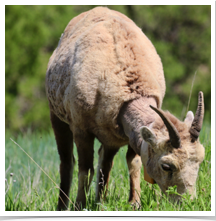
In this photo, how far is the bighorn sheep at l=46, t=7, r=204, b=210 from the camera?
10.4 ft

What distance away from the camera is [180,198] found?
3.17m

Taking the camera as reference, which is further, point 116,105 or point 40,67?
point 40,67

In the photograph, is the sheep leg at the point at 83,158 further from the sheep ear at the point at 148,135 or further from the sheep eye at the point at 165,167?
the sheep eye at the point at 165,167

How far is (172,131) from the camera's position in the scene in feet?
10.1

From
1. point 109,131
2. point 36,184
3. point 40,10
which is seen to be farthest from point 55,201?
point 40,10

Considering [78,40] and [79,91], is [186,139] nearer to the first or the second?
[79,91]

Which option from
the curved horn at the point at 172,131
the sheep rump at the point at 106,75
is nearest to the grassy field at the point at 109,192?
the curved horn at the point at 172,131

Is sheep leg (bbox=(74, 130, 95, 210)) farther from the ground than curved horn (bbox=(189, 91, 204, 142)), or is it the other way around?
curved horn (bbox=(189, 91, 204, 142))

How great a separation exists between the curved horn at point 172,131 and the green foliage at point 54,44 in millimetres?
13277

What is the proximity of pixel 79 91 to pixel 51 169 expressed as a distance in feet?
8.28

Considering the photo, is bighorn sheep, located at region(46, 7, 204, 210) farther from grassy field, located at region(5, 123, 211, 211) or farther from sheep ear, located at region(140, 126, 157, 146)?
grassy field, located at region(5, 123, 211, 211)

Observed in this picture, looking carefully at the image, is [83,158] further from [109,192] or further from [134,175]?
[134,175]

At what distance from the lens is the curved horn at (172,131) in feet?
10.1

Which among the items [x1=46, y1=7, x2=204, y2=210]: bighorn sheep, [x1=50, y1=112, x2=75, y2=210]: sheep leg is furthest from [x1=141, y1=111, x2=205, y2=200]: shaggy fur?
[x1=50, y1=112, x2=75, y2=210]: sheep leg
